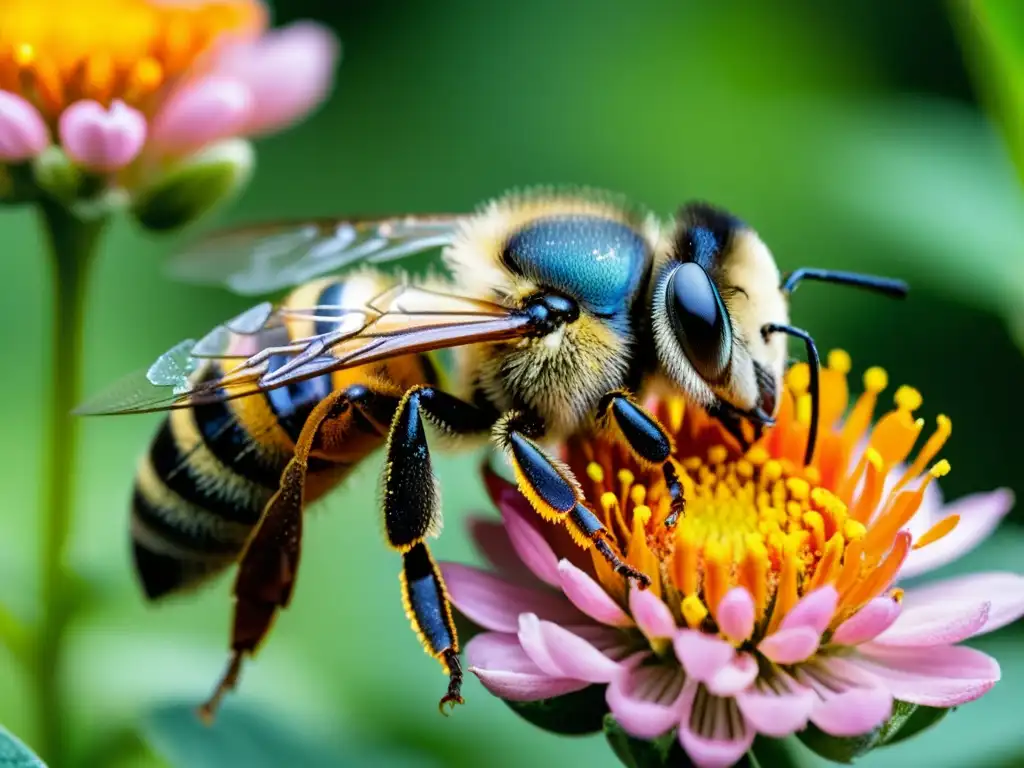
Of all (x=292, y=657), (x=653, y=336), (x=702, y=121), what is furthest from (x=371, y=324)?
(x=702, y=121)

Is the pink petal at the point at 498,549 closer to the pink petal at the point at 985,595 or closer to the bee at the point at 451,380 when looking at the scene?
the bee at the point at 451,380

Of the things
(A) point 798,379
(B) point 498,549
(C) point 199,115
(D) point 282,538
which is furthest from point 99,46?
(A) point 798,379

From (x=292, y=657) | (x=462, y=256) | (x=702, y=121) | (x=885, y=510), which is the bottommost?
(x=292, y=657)

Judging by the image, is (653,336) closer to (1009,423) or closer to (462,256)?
(462,256)

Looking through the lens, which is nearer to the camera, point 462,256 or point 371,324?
point 371,324

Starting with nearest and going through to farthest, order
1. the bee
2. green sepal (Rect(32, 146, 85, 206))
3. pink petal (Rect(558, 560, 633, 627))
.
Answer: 1. pink petal (Rect(558, 560, 633, 627))
2. the bee
3. green sepal (Rect(32, 146, 85, 206))

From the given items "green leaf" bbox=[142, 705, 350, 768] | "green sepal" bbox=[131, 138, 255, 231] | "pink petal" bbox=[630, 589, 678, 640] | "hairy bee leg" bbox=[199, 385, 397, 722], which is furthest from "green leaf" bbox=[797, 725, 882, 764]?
"green sepal" bbox=[131, 138, 255, 231]

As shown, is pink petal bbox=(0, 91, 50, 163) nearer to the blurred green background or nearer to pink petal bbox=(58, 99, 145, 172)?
pink petal bbox=(58, 99, 145, 172)
